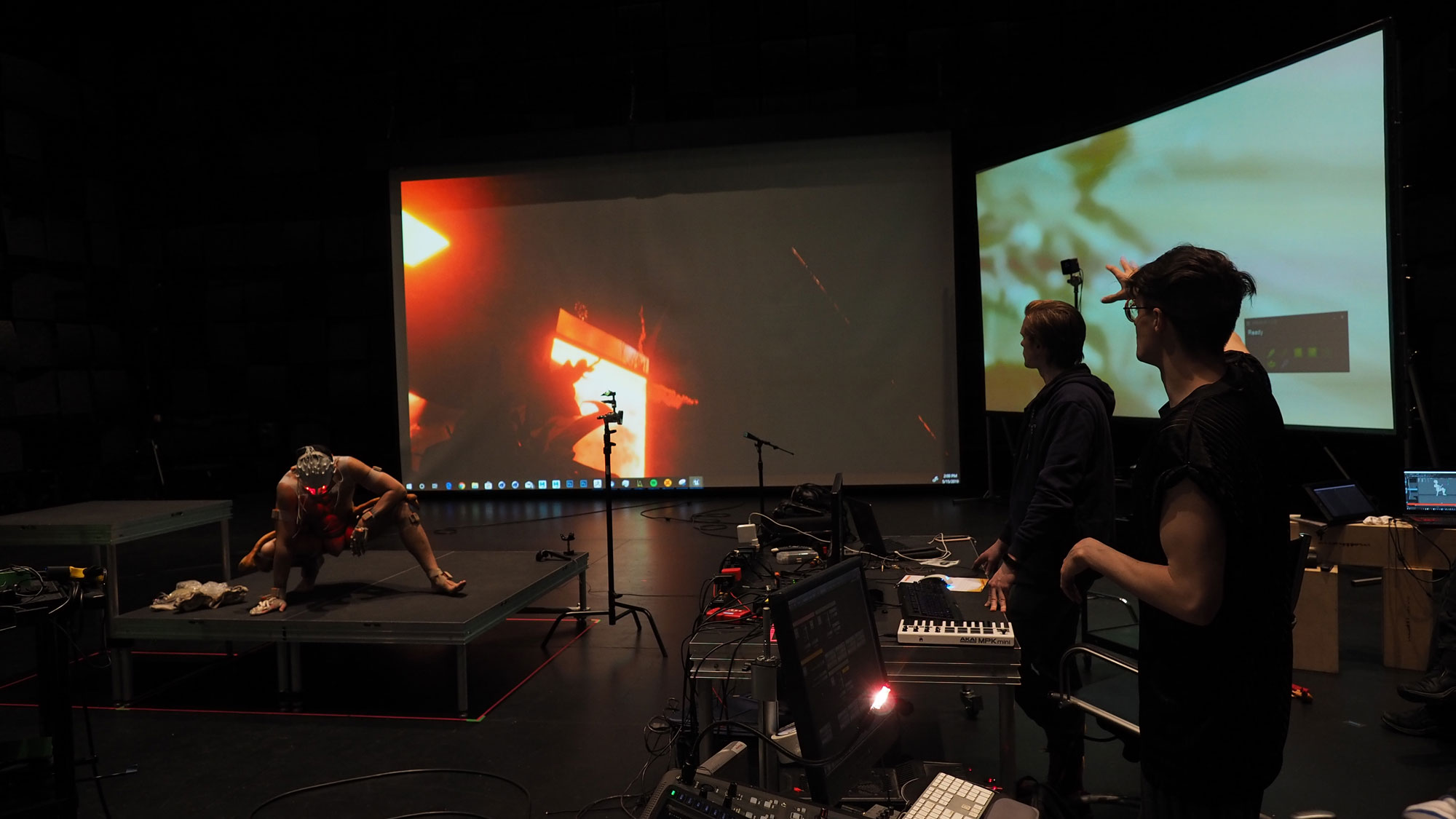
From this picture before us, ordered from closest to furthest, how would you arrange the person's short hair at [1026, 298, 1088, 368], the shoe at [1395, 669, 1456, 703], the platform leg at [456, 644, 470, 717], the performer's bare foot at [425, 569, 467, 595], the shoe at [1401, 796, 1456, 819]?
1. the shoe at [1401, 796, 1456, 819]
2. the person's short hair at [1026, 298, 1088, 368]
3. the shoe at [1395, 669, 1456, 703]
4. the platform leg at [456, 644, 470, 717]
5. the performer's bare foot at [425, 569, 467, 595]

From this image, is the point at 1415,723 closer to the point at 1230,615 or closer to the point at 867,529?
the point at 867,529

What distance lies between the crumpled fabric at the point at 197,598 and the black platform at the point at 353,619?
33 mm

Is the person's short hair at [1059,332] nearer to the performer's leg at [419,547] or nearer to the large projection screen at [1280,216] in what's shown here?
the large projection screen at [1280,216]

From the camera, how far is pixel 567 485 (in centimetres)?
886

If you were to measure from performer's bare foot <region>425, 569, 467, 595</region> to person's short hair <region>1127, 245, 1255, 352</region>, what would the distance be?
3.23 metres

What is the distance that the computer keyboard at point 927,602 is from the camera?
2.36m

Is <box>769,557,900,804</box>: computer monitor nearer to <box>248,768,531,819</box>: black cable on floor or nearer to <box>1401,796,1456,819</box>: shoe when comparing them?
<box>1401,796,1456,819</box>: shoe

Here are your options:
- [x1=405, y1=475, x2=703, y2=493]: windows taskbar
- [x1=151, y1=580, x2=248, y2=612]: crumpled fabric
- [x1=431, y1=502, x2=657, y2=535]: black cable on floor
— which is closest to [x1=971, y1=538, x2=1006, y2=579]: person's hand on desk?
[x1=151, y1=580, x2=248, y2=612]: crumpled fabric

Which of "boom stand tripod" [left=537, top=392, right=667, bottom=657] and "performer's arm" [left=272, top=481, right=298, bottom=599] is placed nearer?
"performer's arm" [left=272, top=481, right=298, bottom=599]

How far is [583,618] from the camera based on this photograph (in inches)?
187

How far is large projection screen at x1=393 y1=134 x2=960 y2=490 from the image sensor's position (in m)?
8.38

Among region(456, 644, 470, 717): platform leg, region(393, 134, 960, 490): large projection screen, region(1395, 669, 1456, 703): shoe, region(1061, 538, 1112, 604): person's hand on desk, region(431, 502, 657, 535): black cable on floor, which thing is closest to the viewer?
region(1061, 538, 1112, 604): person's hand on desk

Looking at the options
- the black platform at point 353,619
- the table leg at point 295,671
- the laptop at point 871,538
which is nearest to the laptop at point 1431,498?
the laptop at point 871,538

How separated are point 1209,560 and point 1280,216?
12.3 ft
